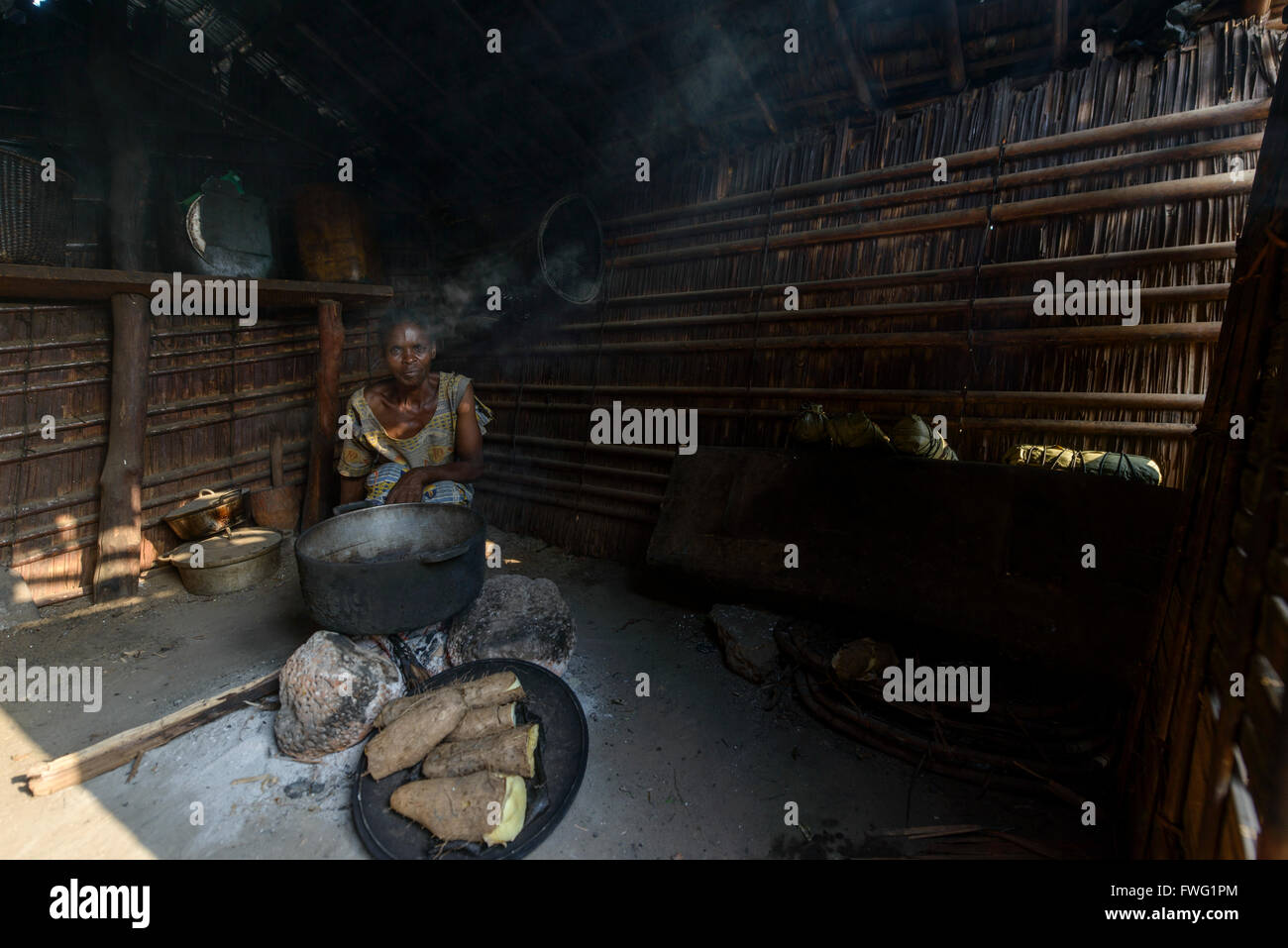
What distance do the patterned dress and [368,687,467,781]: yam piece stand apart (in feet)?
6.57

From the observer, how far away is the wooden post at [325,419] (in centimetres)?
518

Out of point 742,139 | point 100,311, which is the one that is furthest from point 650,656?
point 100,311

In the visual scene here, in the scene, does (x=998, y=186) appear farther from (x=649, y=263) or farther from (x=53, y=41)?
(x=53, y=41)

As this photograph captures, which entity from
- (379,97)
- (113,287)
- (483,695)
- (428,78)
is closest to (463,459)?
(483,695)

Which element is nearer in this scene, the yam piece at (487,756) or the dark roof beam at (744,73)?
the yam piece at (487,756)

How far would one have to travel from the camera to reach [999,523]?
2770 mm

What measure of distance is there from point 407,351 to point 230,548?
2.32m

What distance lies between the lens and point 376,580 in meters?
2.47

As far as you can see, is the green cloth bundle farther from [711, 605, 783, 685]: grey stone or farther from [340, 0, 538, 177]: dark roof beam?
[340, 0, 538, 177]: dark roof beam

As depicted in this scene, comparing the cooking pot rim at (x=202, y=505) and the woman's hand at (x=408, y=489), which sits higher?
the woman's hand at (x=408, y=489)

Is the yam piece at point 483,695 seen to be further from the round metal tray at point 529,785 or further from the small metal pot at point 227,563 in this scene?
the small metal pot at point 227,563

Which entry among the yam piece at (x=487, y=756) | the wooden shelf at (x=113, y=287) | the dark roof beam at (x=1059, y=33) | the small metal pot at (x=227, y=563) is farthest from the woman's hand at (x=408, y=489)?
the dark roof beam at (x=1059, y=33)

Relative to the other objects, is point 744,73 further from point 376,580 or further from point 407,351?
point 376,580

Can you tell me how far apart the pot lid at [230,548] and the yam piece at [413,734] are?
2.87m
